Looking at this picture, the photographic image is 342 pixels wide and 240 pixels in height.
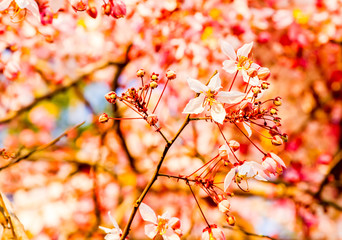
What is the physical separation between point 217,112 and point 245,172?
0.53 ft

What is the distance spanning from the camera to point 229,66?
1052mm

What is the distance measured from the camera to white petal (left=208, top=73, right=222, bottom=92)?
98 centimetres

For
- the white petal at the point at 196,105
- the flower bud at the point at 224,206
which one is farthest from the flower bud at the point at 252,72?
the flower bud at the point at 224,206

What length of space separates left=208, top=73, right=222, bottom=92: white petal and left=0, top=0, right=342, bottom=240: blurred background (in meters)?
0.65

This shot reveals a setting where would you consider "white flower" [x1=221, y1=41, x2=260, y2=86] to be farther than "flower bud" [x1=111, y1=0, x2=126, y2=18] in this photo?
No

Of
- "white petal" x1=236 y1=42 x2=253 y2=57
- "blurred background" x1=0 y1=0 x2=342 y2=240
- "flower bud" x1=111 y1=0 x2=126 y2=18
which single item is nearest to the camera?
"white petal" x1=236 y1=42 x2=253 y2=57

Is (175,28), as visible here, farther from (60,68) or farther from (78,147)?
(78,147)

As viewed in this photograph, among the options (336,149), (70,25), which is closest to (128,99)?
(70,25)

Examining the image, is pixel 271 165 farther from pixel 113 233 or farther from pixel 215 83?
pixel 113 233

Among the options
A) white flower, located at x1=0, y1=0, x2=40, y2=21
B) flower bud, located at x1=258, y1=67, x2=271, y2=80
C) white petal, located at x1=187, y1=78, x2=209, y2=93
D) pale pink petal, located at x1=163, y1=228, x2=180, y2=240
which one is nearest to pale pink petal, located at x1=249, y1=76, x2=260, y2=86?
flower bud, located at x1=258, y1=67, x2=271, y2=80

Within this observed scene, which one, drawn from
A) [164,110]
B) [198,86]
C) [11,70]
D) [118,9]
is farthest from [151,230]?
[164,110]

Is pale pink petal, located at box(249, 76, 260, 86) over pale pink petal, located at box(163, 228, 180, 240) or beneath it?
over

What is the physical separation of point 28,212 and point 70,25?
1.65m

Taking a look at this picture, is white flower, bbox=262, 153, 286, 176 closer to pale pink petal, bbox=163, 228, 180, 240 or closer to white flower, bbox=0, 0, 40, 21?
pale pink petal, bbox=163, 228, 180, 240
